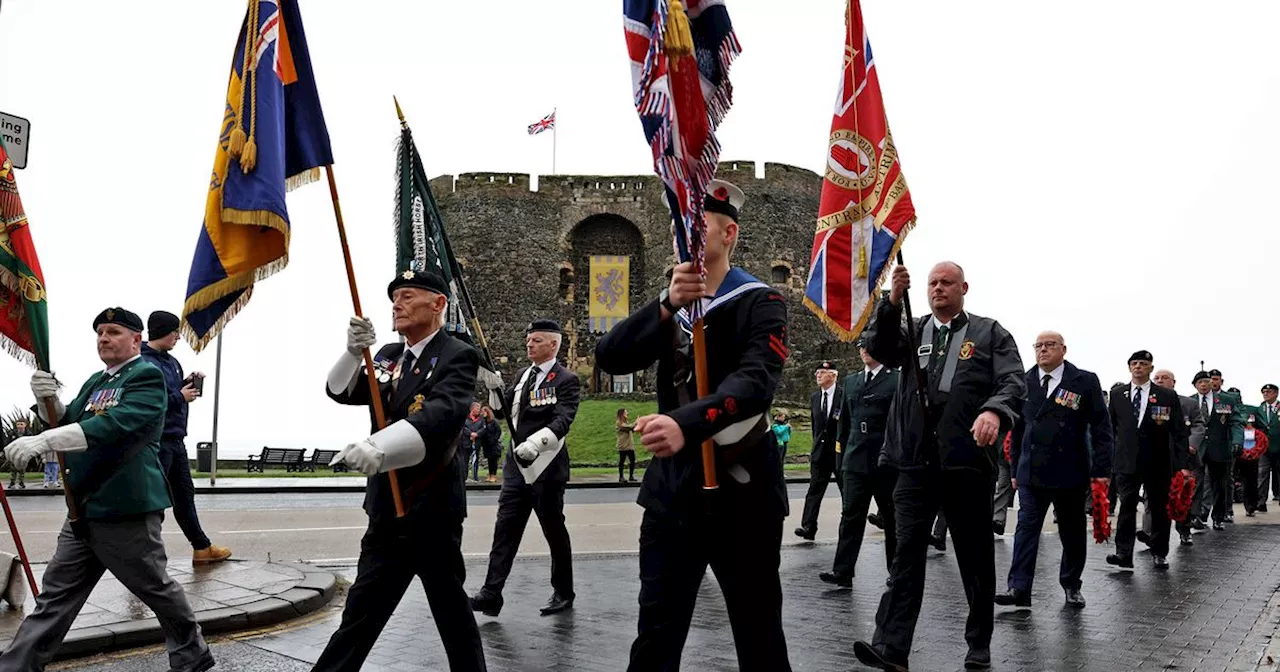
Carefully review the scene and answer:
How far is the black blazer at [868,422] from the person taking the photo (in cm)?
908

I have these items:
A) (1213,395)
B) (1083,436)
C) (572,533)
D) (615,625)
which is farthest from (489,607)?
(1213,395)

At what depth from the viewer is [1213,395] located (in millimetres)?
14750

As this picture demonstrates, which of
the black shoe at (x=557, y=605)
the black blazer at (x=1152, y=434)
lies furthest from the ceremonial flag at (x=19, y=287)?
the black blazer at (x=1152, y=434)

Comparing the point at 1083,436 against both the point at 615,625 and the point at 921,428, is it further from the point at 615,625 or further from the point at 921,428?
the point at 615,625

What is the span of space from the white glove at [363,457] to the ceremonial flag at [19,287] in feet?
10.1

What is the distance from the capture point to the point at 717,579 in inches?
140

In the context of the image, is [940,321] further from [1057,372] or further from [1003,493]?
[1003,493]

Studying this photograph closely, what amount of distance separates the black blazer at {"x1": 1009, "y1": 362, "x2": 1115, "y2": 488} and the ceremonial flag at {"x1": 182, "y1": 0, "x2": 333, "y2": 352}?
5940 mm

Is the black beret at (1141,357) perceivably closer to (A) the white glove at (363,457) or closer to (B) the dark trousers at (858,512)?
(B) the dark trousers at (858,512)

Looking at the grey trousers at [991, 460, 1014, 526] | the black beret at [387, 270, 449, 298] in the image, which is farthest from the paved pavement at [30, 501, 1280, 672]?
the grey trousers at [991, 460, 1014, 526]

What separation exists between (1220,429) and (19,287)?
14791 millimetres

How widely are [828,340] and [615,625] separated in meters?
50.7

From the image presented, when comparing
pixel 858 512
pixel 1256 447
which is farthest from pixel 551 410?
pixel 1256 447

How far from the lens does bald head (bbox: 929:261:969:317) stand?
234 inches
